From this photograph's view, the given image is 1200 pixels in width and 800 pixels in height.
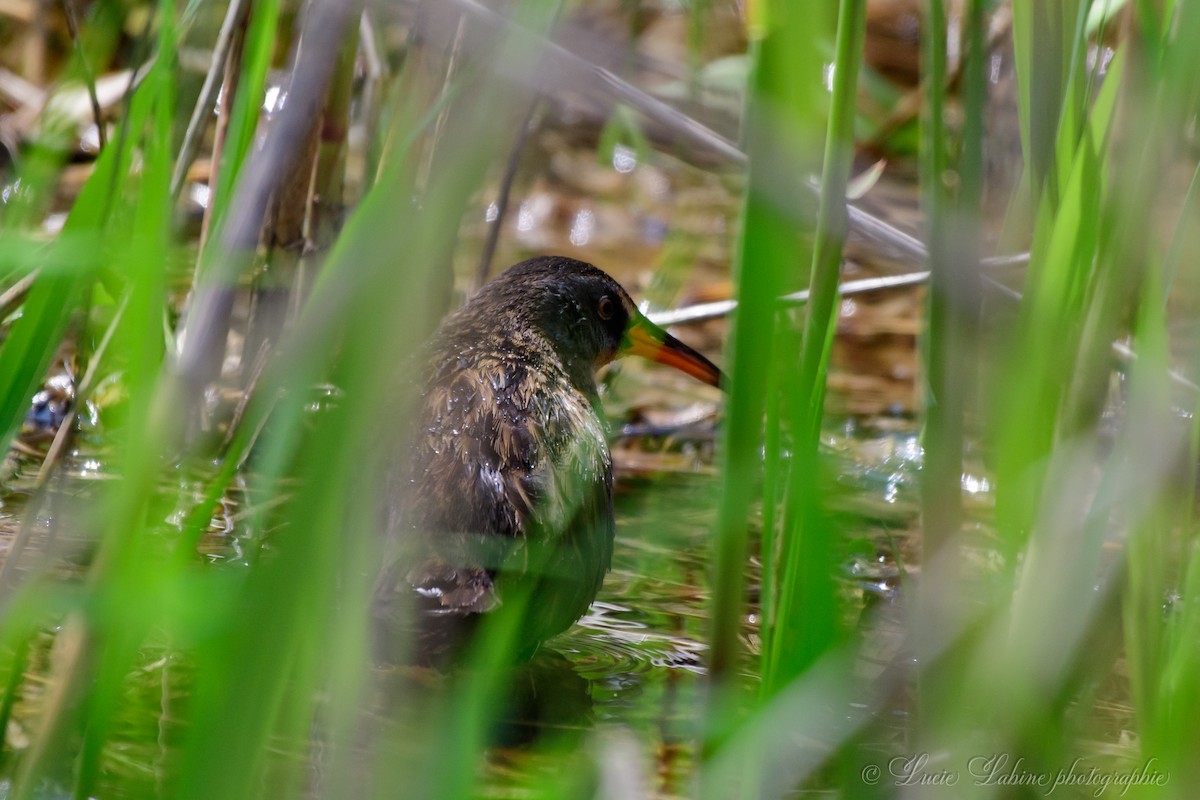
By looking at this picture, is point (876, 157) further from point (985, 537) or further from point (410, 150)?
point (410, 150)

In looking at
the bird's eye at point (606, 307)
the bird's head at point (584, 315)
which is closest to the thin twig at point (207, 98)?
the bird's head at point (584, 315)

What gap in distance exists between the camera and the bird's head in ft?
10.7

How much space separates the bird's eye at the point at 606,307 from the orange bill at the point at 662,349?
59mm

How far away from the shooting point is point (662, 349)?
351 cm

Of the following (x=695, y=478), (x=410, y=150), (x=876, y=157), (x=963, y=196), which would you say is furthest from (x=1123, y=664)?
(x=876, y=157)

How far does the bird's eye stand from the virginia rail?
1.42 ft

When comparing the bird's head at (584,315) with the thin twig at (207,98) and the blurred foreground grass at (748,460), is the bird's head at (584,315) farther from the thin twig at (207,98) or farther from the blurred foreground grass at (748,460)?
the blurred foreground grass at (748,460)

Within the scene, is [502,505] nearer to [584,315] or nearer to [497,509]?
[497,509]

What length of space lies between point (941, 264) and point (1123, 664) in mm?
1451

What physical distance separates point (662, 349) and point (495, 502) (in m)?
1.33

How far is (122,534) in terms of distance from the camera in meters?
1.22

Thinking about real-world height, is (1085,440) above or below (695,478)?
below

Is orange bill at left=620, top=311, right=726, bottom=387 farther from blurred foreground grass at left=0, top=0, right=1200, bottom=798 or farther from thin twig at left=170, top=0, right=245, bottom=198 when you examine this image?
blurred foreground grass at left=0, top=0, right=1200, bottom=798

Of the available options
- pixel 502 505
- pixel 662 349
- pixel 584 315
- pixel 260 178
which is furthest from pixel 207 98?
pixel 662 349
